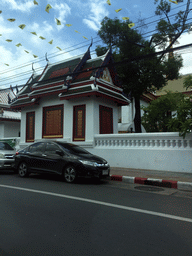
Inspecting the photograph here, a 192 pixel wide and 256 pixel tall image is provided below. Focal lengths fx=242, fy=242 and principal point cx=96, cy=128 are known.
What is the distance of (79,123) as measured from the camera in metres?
13.9

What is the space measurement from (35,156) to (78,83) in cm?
571

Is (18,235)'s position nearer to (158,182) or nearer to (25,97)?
(158,182)

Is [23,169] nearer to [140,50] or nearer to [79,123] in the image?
[79,123]

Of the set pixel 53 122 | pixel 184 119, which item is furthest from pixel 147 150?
pixel 53 122

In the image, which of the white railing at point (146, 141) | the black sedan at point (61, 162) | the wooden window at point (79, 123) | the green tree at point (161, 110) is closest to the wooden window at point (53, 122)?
the wooden window at point (79, 123)

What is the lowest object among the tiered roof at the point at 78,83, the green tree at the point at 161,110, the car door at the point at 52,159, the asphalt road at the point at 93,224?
the asphalt road at the point at 93,224

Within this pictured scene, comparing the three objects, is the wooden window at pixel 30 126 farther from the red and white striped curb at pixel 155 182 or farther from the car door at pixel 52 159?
the red and white striped curb at pixel 155 182

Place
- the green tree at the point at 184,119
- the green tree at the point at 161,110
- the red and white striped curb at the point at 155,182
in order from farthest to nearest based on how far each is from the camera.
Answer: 1. the green tree at the point at 161,110
2. the green tree at the point at 184,119
3. the red and white striped curb at the point at 155,182

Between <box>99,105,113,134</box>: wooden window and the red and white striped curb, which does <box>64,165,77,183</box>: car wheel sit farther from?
<box>99,105,113,134</box>: wooden window

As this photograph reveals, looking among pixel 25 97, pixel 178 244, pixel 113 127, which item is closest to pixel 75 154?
pixel 178 244

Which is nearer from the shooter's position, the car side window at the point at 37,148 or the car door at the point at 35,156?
the car door at the point at 35,156

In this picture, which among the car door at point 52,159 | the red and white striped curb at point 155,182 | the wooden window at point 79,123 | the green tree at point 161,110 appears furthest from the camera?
the green tree at point 161,110

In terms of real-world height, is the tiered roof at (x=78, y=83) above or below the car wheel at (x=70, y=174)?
above

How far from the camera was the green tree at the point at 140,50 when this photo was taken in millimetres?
16562
